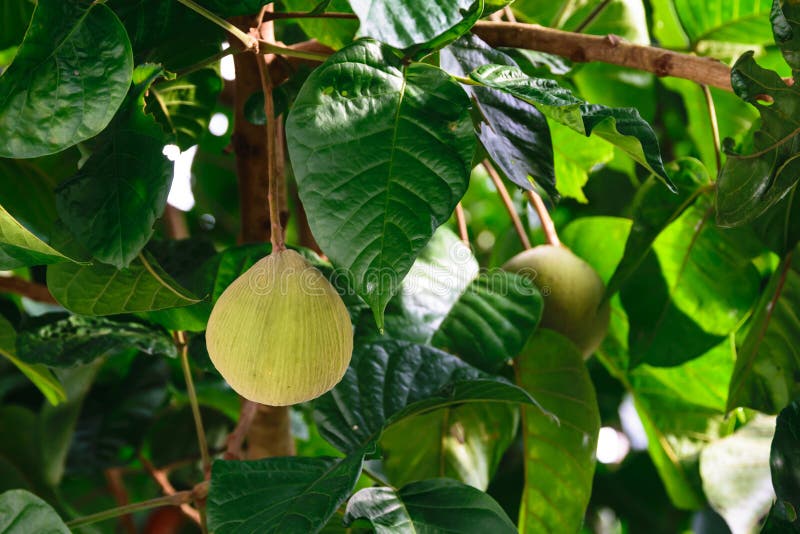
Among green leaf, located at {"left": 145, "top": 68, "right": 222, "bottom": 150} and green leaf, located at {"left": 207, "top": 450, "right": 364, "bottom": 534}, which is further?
green leaf, located at {"left": 145, "top": 68, "right": 222, "bottom": 150}

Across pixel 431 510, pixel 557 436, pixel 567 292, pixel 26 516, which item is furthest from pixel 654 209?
pixel 26 516

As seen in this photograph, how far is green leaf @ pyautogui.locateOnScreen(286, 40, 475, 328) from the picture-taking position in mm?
476

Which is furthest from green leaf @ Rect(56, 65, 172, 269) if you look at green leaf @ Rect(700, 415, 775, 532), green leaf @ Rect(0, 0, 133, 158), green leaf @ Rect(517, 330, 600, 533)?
green leaf @ Rect(700, 415, 775, 532)

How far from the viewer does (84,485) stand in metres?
1.54

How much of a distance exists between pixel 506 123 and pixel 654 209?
0.25 m

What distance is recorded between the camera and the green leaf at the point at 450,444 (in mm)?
837

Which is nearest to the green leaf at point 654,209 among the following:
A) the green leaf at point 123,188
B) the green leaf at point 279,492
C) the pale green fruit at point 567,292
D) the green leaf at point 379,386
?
the pale green fruit at point 567,292

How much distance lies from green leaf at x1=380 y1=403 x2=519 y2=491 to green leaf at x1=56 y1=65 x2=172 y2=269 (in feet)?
1.20

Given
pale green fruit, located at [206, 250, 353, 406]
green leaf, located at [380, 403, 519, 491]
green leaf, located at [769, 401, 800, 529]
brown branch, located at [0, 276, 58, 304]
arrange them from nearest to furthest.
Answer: pale green fruit, located at [206, 250, 353, 406] → green leaf, located at [769, 401, 800, 529] → green leaf, located at [380, 403, 519, 491] → brown branch, located at [0, 276, 58, 304]

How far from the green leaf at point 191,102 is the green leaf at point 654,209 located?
1.36 ft

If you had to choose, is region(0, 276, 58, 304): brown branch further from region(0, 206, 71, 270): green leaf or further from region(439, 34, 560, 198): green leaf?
region(439, 34, 560, 198): green leaf

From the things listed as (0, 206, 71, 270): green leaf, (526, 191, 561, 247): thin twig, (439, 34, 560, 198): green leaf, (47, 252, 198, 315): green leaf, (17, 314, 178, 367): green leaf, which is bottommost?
(17, 314, 178, 367): green leaf

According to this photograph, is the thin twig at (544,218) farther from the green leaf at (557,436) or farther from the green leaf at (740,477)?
the green leaf at (740,477)

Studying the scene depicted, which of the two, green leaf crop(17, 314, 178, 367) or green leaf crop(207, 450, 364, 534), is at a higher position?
green leaf crop(17, 314, 178, 367)
